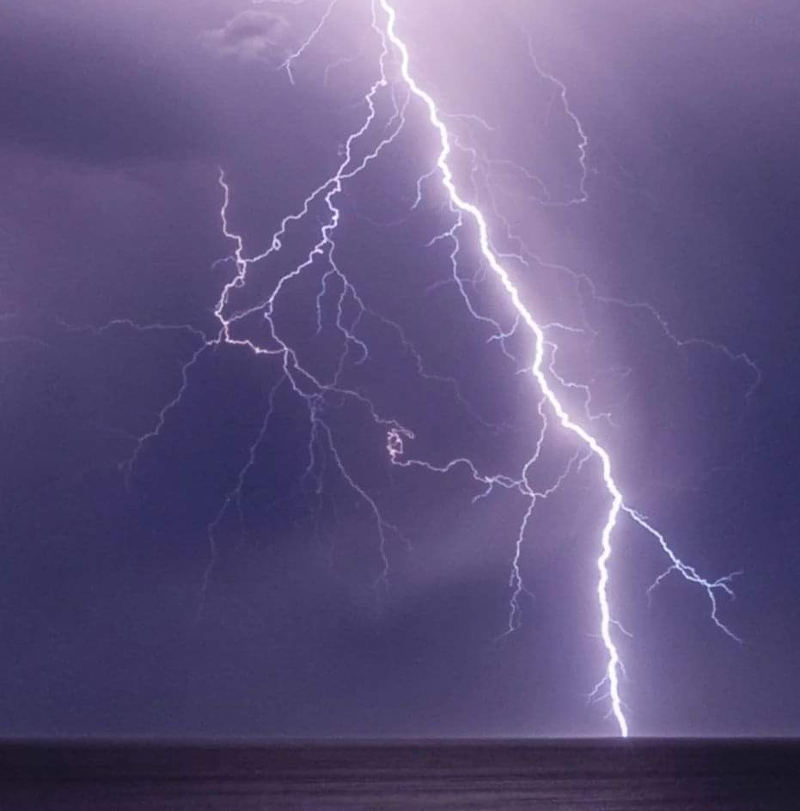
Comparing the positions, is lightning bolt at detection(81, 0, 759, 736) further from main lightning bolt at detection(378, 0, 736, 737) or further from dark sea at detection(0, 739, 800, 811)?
dark sea at detection(0, 739, 800, 811)

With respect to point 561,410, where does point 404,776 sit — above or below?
below

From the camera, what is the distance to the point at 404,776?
2.77m

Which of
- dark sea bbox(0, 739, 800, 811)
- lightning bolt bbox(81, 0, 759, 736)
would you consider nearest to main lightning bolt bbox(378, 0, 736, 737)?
lightning bolt bbox(81, 0, 759, 736)

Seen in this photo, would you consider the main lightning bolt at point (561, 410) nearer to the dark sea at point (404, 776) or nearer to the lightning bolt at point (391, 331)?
the lightning bolt at point (391, 331)

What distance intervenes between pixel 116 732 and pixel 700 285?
91.9 inches

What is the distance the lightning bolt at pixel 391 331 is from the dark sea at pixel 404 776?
0.88 feet

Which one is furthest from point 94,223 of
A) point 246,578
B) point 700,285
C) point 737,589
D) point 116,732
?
point 737,589

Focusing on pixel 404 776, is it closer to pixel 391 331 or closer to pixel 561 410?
pixel 561 410

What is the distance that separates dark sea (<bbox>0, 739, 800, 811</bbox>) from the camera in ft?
8.43

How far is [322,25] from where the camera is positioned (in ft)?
10.7

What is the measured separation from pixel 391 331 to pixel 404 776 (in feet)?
4.46

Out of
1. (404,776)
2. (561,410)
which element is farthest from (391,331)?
(404,776)

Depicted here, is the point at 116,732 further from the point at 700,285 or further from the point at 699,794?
the point at 700,285

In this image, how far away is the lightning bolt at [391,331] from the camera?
315cm
